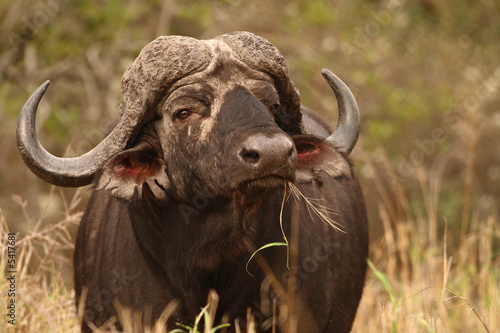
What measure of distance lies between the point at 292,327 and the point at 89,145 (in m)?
6.24

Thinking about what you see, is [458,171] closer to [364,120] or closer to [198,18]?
[364,120]

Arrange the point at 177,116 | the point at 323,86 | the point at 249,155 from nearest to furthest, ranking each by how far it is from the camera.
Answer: the point at 249,155, the point at 177,116, the point at 323,86

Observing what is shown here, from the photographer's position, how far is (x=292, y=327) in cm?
466

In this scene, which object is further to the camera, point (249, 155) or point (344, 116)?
point (344, 116)

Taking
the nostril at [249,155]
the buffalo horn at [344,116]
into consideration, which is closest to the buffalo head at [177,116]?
the nostril at [249,155]

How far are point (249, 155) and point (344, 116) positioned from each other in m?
1.35

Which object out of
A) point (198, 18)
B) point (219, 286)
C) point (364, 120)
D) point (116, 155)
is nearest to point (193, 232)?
point (219, 286)

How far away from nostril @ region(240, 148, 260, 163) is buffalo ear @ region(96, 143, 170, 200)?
684mm

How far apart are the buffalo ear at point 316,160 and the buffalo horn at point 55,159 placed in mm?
987

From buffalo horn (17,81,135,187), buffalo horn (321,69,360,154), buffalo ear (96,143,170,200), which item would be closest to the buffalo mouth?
buffalo ear (96,143,170,200)

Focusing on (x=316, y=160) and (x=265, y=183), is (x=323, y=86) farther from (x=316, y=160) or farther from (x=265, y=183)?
(x=265, y=183)

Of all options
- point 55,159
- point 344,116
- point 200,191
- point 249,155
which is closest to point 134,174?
point 200,191

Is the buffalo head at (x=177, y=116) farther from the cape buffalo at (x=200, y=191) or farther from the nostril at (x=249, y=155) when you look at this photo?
the nostril at (x=249, y=155)

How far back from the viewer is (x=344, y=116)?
17.9ft
